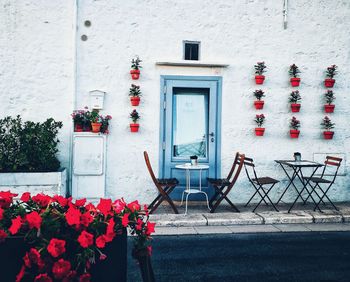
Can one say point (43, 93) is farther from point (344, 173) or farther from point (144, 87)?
point (344, 173)

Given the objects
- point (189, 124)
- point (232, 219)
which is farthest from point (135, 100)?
point (232, 219)

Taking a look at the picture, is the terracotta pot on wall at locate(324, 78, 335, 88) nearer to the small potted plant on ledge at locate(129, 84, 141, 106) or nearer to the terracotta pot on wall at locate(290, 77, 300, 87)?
the terracotta pot on wall at locate(290, 77, 300, 87)

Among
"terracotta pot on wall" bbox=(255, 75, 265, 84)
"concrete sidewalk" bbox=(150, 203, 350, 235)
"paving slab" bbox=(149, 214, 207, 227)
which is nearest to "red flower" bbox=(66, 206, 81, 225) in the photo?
"concrete sidewalk" bbox=(150, 203, 350, 235)

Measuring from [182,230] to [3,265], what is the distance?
4064 millimetres

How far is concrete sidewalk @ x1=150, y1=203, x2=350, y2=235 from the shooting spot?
230 inches

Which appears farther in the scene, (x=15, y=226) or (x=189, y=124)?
(x=189, y=124)

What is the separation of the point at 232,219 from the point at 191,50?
11.0 feet

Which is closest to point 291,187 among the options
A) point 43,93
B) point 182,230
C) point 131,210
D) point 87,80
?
point 182,230

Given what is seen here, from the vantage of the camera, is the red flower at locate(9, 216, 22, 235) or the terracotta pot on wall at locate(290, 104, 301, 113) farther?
the terracotta pot on wall at locate(290, 104, 301, 113)

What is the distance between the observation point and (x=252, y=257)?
4.53m

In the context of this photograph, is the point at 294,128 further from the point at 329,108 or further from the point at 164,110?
the point at 164,110

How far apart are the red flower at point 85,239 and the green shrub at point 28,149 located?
477cm

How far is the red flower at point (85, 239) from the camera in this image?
1877 mm

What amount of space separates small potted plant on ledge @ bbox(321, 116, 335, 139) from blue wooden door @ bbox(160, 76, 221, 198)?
2.21 m
